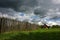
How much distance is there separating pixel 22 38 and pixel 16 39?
603 millimetres

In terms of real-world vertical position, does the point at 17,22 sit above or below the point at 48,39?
above

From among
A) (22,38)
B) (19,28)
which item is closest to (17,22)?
(19,28)

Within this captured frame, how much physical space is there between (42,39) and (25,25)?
10.4 meters

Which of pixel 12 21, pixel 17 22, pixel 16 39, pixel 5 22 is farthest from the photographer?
pixel 17 22

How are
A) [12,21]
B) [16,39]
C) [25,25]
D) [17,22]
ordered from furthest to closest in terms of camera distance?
[25,25]
[17,22]
[12,21]
[16,39]

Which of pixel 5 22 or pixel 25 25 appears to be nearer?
pixel 5 22

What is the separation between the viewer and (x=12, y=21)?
2023cm

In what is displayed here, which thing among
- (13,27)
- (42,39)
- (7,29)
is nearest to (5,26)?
(7,29)

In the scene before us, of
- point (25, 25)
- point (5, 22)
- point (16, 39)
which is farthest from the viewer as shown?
point (25, 25)

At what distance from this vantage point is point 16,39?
47.1 feet

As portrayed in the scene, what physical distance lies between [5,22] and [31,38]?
4892 millimetres

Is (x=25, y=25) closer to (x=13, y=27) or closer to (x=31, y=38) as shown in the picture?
(x=13, y=27)

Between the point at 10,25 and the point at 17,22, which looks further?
the point at 17,22

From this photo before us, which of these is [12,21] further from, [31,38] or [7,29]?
[31,38]
